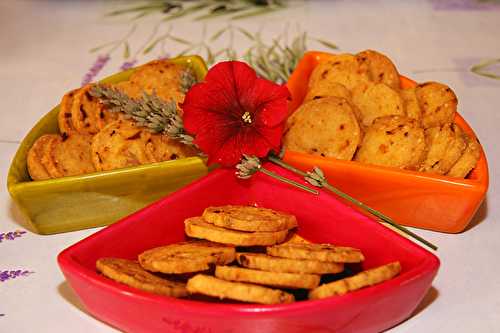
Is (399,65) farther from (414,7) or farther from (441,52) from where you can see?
(414,7)

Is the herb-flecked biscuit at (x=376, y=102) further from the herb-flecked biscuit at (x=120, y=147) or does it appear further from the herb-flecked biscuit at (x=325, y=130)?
the herb-flecked biscuit at (x=120, y=147)

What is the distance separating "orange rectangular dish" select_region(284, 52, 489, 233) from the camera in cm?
176

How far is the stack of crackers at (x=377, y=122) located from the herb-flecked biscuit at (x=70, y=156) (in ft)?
1.88

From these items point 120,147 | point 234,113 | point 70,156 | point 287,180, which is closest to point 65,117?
point 70,156

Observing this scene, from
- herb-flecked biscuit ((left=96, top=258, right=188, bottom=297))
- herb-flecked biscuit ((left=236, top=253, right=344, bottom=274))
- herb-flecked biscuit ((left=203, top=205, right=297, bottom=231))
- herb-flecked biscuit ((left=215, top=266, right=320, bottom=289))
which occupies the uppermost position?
herb-flecked biscuit ((left=203, top=205, right=297, bottom=231))

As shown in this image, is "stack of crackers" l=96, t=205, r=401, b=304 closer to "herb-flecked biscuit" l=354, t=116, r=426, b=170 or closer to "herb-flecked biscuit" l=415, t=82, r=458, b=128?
"herb-flecked biscuit" l=354, t=116, r=426, b=170

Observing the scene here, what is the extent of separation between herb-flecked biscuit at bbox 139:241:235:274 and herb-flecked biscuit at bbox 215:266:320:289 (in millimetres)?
76

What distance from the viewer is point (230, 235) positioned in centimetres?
156

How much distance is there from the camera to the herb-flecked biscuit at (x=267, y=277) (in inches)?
55.4

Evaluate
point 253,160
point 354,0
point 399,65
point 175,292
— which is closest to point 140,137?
point 253,160

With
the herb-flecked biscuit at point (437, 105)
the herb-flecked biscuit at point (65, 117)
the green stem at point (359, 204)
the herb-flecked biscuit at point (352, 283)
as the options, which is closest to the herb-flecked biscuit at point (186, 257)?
the herb-flecked biscuit at point (352, 283)

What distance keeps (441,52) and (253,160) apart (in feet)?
4.80

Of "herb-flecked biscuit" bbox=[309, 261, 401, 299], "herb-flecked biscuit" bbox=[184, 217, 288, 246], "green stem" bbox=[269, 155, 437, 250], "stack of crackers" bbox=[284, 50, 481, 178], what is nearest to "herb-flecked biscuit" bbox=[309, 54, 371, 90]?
"stack of crackers" bbox=[284, 50, 481, 178]

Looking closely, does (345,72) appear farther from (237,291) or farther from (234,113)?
(237,291)
